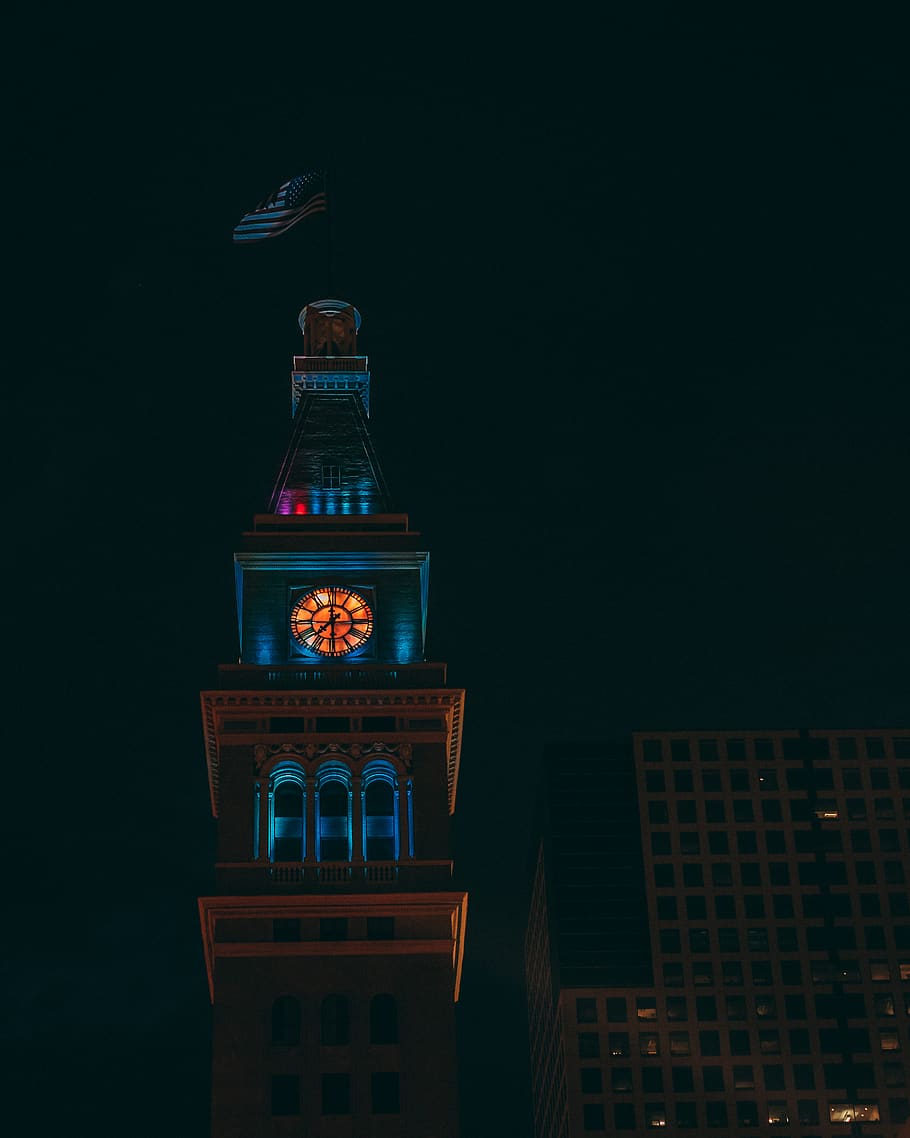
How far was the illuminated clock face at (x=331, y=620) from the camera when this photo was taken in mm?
93625

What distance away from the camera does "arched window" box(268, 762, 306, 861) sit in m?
88.3

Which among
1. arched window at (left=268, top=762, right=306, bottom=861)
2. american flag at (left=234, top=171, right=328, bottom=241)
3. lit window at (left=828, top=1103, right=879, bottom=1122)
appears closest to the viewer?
arched window at (left=268, top=762, right=306, bottom=861)

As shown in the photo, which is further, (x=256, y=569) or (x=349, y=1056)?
(x=256, y=569)

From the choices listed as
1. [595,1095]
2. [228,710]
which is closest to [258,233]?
[228,710]

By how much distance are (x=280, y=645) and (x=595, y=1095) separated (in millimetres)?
118855

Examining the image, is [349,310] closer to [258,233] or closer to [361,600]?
[258,233]

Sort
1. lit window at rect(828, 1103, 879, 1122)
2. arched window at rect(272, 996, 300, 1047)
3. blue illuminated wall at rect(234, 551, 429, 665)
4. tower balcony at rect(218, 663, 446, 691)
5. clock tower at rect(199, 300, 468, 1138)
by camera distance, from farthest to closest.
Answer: lit window at rect(828, 1103, 879, 1122) < blue illuminated wall at rect(234, 551, 429, 665) < tower balcony at rect(218, 663, 446, 691) < arched window at rect(272, 996, 300, 1047) < clock tower at rect(199, 300, 468, 1138)

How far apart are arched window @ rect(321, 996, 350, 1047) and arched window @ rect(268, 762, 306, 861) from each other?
717 centimetres

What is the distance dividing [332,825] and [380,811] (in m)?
2.35

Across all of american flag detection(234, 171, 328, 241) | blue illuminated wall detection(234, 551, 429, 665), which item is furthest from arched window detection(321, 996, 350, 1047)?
american flag detection(234, 171, 328, 241)

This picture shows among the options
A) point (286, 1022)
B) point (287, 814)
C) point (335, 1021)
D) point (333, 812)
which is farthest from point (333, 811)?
point (286, 1022)

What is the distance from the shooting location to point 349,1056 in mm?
82062

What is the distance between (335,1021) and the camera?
83000 mm

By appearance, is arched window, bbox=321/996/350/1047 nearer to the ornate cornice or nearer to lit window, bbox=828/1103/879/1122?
the ornate cornice
